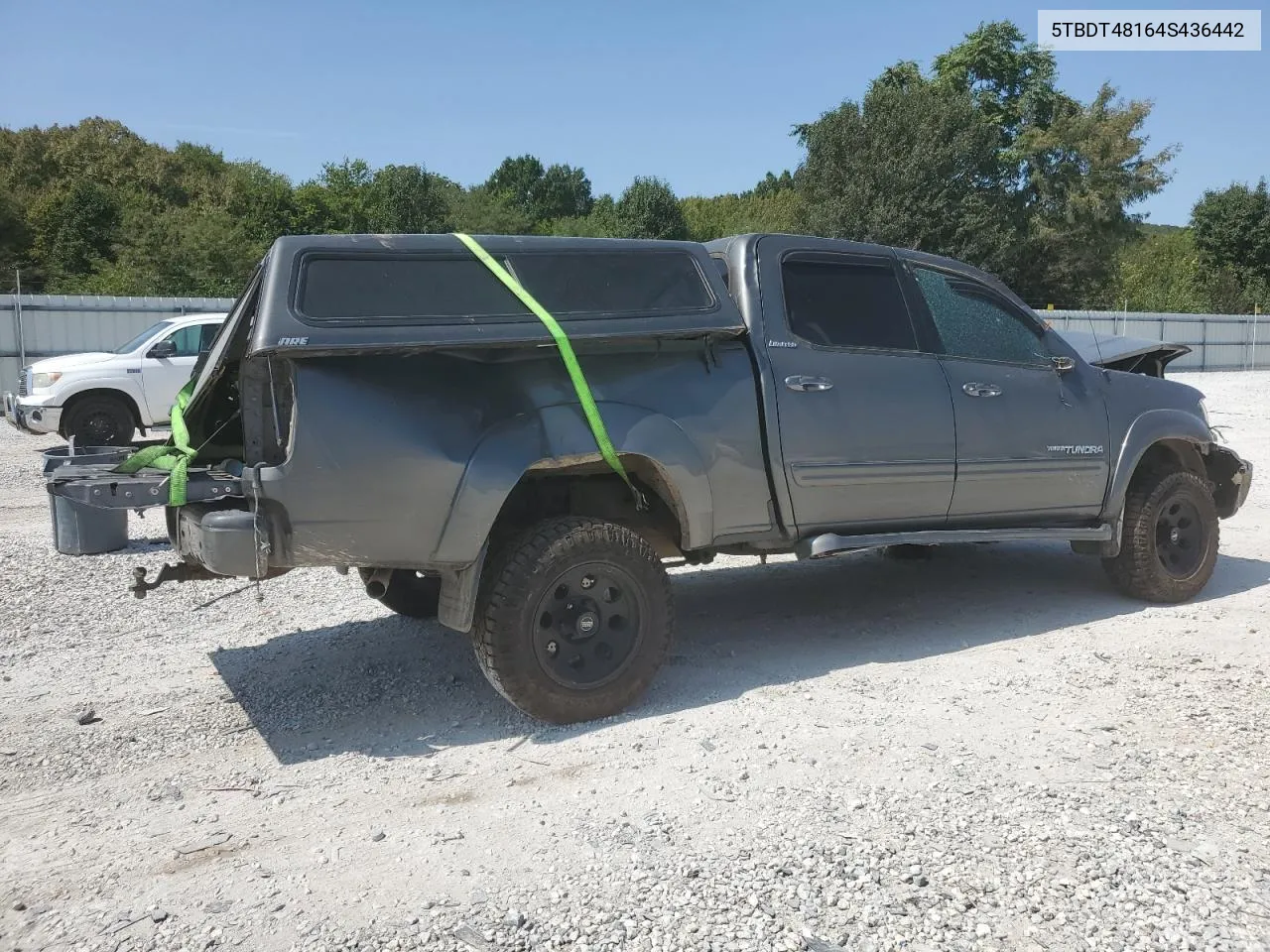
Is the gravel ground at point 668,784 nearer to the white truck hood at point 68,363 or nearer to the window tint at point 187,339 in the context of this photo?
the white truck hood at point 68,363

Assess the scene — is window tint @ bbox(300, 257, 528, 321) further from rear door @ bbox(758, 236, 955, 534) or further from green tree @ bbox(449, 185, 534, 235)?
green tree @ bbox(449, 185, 534, 235)

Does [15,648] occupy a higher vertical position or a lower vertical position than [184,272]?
lower

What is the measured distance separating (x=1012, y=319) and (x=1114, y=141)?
42.6 m

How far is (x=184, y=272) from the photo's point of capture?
38.2 m

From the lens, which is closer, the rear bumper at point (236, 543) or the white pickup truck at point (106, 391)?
the rear bumper at point (236, 543)

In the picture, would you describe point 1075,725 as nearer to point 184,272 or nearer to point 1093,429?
point 1093,429

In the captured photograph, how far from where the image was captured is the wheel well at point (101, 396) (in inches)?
533

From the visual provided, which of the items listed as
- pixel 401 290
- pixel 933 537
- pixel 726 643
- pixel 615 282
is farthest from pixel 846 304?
pixel 401 290

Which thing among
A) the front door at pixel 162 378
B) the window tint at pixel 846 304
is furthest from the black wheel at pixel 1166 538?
the front door at pixel 162 378

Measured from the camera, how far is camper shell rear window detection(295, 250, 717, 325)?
4.04 meters

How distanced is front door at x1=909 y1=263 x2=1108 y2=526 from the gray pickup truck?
0.05ft

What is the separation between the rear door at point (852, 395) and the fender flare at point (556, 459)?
0.54 meters

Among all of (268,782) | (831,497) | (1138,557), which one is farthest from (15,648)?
(1138,557)

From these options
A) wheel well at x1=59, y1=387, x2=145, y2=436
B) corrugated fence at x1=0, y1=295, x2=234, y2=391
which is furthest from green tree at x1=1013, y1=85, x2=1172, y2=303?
wheel well at x1=59, y1=387, x2=145, y2=436
